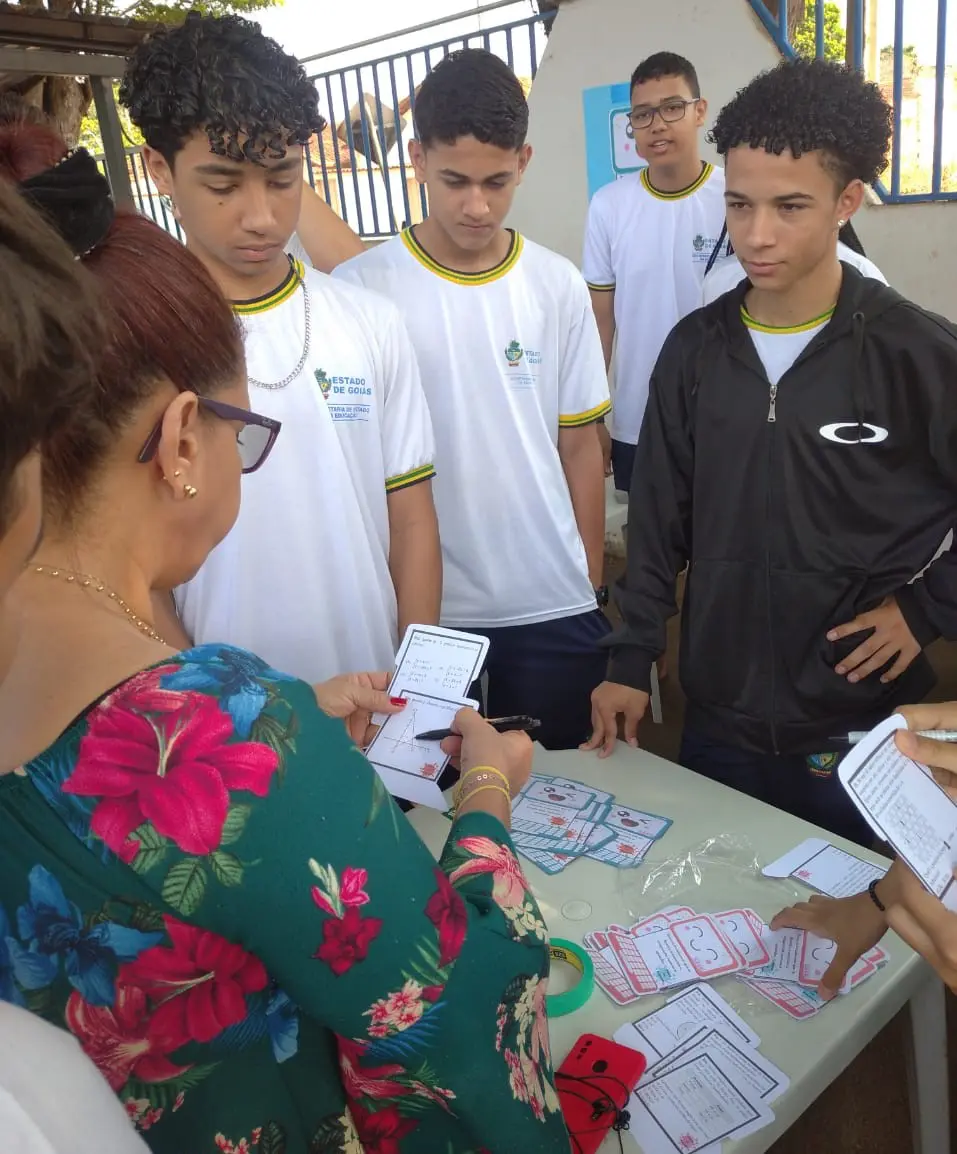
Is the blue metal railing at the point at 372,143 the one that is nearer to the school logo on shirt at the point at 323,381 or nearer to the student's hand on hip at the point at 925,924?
the school logo on shirt at the point at 323,381

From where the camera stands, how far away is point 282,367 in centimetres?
155

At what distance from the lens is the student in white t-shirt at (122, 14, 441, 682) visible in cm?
147

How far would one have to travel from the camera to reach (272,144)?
1483 millimetres

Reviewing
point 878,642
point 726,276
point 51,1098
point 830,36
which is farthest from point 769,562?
point 830,36

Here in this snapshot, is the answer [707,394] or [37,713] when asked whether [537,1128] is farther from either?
[707,394]

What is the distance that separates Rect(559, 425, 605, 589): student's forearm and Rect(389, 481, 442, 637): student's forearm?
591 mm

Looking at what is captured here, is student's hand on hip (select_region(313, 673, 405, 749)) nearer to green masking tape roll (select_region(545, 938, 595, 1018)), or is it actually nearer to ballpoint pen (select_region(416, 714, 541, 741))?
ballpoint pen (select_region(416, 714, 541, 741))

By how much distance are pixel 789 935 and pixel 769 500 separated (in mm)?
803

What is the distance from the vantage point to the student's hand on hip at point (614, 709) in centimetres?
168

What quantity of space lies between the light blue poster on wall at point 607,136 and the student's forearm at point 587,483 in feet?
11.7

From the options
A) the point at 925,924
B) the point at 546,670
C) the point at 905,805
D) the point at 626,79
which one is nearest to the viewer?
the point at 905,805

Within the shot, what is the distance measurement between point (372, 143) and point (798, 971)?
6895mm

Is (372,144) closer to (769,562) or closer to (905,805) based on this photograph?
(769,562)

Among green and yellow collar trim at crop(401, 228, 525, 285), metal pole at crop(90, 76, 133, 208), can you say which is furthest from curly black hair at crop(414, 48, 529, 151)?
metal pole at crop(90, 76, 133, 208)
